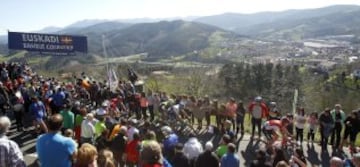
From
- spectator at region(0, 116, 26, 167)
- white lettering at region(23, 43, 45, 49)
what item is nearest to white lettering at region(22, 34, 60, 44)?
white lettering at region(23, 43, 45, 49)

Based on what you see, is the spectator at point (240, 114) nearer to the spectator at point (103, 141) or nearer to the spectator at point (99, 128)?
the spectator at point (99, 128)

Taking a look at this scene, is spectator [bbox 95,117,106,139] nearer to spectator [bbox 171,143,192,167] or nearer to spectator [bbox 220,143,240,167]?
spectator [bbox 171,143,192,167]

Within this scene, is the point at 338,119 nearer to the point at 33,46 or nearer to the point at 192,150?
the point at 192,150

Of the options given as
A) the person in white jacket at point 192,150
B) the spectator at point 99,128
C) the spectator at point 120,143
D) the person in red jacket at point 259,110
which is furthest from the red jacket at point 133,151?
the person in red jacket at point 259,110

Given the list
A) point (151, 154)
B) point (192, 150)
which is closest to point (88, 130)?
point (192, 150)

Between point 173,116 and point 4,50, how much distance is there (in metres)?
182

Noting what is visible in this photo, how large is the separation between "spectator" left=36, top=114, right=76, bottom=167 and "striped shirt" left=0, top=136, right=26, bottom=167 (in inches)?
20.3

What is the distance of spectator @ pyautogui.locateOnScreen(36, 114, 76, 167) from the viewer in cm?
626

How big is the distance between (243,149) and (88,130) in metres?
5.89

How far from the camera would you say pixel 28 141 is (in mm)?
15500

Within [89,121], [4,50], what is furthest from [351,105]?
[4,50]

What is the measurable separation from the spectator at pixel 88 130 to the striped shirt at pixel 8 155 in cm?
594

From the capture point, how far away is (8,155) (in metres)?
5.76

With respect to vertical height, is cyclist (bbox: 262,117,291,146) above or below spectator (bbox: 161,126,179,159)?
below
